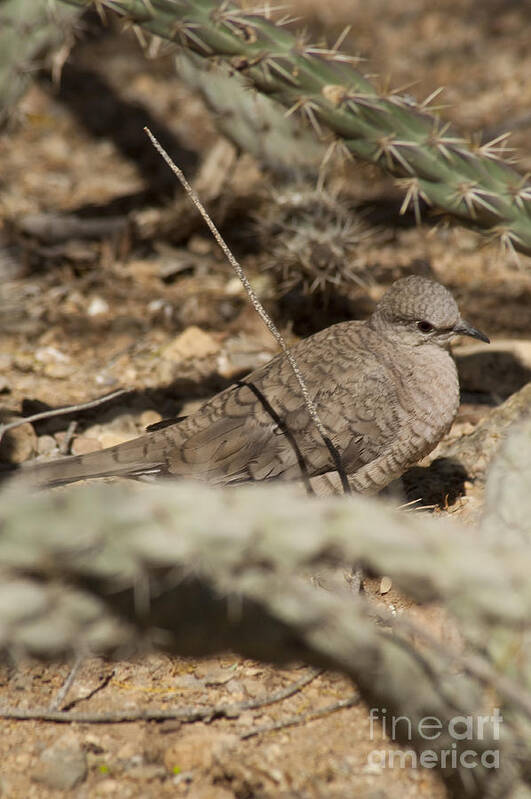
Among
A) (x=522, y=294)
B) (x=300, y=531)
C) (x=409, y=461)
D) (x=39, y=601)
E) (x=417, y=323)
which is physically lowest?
(x=522, y=294)

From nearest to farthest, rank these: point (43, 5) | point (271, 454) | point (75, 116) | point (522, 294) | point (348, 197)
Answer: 1. point (271, 454)
2. point (43, 5)
3. point (522, 294)
4. point (348, 197)
5. point (75, 116)

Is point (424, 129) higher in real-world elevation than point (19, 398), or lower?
higher

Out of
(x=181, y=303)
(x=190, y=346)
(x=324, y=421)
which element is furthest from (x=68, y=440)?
(x=181, y=303)

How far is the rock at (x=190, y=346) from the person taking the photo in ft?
15.7

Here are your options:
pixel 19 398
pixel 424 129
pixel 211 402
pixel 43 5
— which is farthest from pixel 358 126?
pixel 19 398

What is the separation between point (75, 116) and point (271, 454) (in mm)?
4845

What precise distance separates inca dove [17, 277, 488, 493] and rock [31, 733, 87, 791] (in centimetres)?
114

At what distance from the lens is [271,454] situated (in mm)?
3494

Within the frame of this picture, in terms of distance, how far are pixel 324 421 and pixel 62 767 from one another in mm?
1639

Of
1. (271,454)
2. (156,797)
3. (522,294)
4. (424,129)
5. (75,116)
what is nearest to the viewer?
(156,797)

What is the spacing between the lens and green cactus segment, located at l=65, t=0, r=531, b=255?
3.66 metres

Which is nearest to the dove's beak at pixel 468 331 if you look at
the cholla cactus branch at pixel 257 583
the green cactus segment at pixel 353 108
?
the green cactus segment at pixel 353 108

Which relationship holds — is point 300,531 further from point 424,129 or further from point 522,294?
point 522,294

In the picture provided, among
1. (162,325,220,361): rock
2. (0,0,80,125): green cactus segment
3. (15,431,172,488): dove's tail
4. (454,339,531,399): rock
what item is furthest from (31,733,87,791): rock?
(0,0,80,125): green cactus segment
